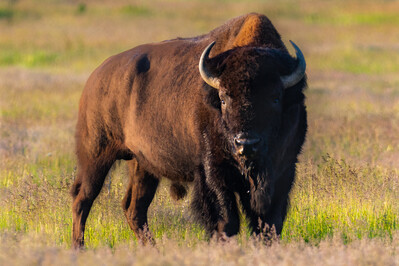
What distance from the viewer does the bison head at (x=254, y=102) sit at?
5617 millimetres

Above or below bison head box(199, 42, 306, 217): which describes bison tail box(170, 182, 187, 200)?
below

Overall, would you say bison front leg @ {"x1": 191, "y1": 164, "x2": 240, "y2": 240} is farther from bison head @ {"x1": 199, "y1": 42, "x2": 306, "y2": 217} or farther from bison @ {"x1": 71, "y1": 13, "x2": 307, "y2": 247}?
bison head @ {"x1": 199, "y1": 42, "x2": 306, "y2": 217}

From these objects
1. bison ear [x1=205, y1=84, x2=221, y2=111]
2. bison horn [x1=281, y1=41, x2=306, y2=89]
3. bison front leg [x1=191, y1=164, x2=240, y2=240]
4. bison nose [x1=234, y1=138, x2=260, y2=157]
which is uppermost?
bison horn [x1=281, y1=41, x2=306, y2=89]

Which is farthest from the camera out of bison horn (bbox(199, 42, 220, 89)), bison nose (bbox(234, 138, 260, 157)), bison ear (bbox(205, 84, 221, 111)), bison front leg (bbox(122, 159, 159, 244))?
bison front leg (bbox(122, 159, 159, 244))

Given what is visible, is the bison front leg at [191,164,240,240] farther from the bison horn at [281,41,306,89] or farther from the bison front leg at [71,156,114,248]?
the bison front leg at [71,156,114,248]

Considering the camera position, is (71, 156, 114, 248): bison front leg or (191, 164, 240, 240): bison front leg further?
(71, 156, 114, 248): bison front leg

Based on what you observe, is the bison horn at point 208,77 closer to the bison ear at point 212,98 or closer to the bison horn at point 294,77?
the bison ear at point 212,98

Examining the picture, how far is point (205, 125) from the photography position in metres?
6.23

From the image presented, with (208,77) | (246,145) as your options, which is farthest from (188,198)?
(246,145)

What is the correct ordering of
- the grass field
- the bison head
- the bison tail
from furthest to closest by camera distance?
the bison tail
the bison head
the grass field

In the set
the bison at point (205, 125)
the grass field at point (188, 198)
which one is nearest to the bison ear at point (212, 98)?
the bison at point (205, 125)

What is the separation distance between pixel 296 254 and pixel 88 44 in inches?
1252

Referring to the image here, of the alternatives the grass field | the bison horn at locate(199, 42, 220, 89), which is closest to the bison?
the bison horn at locate(199, 42, 220, 89)

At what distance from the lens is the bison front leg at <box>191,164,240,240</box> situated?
19.9ft
